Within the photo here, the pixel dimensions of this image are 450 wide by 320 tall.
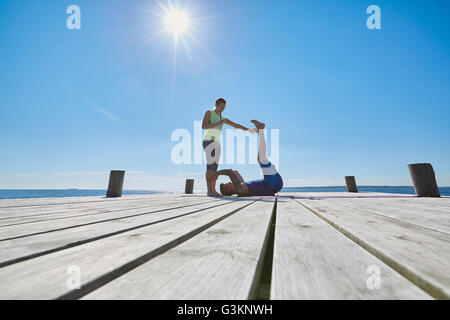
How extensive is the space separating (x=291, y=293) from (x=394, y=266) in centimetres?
34

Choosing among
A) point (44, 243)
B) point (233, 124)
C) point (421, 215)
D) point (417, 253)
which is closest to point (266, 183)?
point (233, 124)

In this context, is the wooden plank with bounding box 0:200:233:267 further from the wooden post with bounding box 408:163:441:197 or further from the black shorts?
the wooden post with bounding box 408:163:441:197

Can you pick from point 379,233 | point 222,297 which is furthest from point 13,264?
point 379,233

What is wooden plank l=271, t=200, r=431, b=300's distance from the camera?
0.41 m

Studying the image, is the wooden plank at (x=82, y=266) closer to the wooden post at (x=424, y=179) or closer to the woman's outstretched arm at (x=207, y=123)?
the woman's outstretched arm at (x=207, y=123)

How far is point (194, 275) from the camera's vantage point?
1.59 ft

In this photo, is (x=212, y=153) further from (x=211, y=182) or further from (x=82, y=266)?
(x=82, y=266)

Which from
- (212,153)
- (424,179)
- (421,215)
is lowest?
(421,215)

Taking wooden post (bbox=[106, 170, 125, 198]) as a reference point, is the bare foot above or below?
above

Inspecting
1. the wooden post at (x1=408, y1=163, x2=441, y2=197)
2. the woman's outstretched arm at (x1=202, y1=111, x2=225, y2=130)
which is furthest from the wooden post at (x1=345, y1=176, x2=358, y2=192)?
the woman's outstretched arm at (x1=202, y1=111, x2=225, y2=130)

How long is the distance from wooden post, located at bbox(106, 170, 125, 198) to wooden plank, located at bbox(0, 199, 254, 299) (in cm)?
445

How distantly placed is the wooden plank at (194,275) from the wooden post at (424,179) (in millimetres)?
4844

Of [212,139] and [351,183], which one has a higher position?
[212,139]

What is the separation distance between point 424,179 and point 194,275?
5219 millimetres
